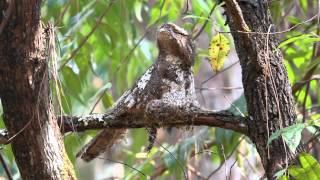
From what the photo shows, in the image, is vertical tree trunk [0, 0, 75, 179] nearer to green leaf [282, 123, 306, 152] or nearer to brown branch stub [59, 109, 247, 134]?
brown branch stub [59, 109, 247, 134]

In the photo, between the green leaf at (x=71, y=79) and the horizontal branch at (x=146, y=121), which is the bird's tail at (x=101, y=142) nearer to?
the horizontal branch at (x=146, y=121)

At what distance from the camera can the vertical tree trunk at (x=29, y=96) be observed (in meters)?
1.13

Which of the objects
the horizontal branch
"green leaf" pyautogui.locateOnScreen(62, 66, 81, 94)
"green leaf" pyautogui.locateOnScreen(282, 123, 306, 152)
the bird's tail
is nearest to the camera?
"green leaf" pyautogui.locateOnScreen(282, 123, 306, 152)

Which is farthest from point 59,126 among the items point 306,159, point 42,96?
point 306,159

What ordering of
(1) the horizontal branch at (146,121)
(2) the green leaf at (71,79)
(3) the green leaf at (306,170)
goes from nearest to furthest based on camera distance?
1. (3) the green leaf at (306,170)
2. (1) the horizontal branch at (146,121)
3. (2) the green leaf at (71,79)

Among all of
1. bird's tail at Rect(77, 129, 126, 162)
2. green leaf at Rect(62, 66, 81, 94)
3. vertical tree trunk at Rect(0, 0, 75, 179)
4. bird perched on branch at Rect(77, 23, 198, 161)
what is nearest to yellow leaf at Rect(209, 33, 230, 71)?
bird perched on branch at Rect(77, 23, 198, 161)

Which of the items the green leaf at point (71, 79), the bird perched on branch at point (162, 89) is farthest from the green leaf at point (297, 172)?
Result: the green leaf at point (71, 79)

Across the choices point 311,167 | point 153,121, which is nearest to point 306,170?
point 311,167

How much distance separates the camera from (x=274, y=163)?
127cm

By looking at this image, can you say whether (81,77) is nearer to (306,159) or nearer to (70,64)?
(70,64)

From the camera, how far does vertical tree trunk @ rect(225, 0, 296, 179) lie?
49.9 inches

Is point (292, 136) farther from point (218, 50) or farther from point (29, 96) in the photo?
point (29, 96)

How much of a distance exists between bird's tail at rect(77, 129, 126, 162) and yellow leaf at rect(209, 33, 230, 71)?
0.86ft

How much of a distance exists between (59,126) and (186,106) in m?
0.27
